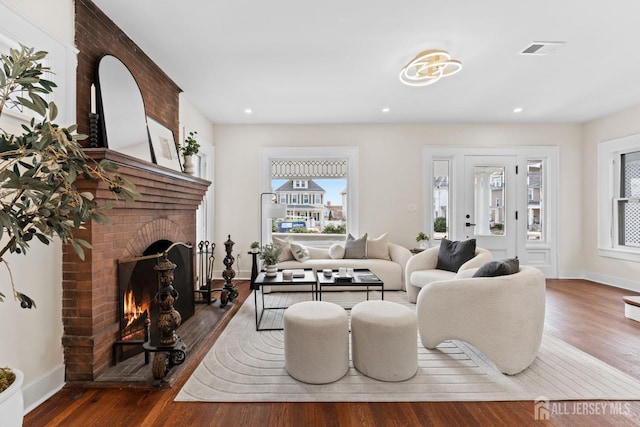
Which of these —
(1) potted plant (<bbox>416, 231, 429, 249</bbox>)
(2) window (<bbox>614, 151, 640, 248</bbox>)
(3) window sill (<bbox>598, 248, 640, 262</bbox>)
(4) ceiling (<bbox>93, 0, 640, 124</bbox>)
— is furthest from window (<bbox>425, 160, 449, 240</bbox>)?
(2) window (<bbox>614, 151, 640, 248</bbox>)

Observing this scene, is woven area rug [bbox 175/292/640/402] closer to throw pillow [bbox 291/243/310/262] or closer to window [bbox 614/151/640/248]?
throw pillow [bbox 291/243/310/262]

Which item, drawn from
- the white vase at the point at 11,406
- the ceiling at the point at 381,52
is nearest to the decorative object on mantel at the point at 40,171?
the white vase at the point at 11,406

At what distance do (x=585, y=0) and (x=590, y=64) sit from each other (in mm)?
1347

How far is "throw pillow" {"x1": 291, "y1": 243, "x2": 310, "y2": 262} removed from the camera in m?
4.56

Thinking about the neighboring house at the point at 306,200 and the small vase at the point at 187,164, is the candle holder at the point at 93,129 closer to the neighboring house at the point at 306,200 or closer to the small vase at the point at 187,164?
the small vase at the point at 187,164

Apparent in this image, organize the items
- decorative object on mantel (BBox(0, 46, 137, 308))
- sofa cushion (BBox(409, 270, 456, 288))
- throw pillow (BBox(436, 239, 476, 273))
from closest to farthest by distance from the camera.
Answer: decorative object on mantel (BBox(0, 46, 137, 308)) < sofa cushion (BBox(409, 270, 456, 288)) < throw pillow (BBox(436, 239, 476, 273))

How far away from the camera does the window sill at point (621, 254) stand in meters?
4.46

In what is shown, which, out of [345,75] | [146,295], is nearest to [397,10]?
[345,75]

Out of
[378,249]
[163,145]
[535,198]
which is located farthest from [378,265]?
[535,198]

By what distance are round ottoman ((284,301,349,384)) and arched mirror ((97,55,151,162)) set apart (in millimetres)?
1983

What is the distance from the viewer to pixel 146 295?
2.61 metres

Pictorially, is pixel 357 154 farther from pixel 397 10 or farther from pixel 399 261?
pixel 397 10

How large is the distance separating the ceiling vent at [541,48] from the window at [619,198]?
115 inches

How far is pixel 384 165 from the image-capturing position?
5273 millimetres
